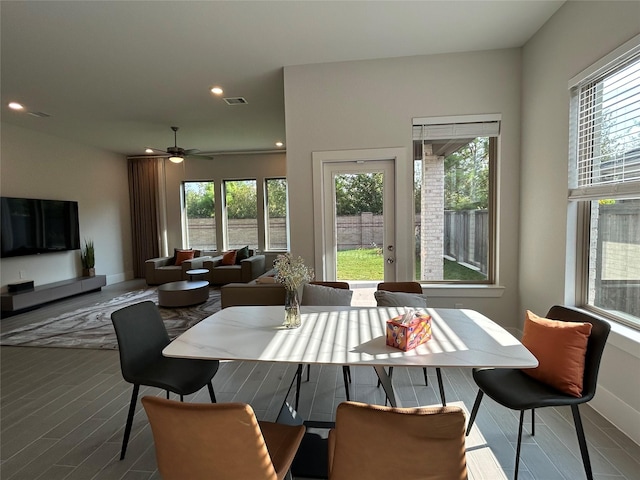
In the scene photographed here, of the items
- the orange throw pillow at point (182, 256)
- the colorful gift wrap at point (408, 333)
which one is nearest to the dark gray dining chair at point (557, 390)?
the colorful gift wrap at point (408, 333)

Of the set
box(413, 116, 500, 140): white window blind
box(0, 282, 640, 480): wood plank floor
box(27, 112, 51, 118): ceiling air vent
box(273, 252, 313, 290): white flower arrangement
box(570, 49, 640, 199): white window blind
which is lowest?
box(0, 282, 640, 480): wood plank floor

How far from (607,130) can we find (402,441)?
2.59m

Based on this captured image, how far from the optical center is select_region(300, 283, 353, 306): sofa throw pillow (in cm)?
269

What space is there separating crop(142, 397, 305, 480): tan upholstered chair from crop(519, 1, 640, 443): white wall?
2.31 meters

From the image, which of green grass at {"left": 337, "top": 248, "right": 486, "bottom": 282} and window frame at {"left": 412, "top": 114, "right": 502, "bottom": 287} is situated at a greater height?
window frame at {"left": 412, "top": 114, "right": 502, "bottom": 287}

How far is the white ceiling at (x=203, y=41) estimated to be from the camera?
261 centimetres

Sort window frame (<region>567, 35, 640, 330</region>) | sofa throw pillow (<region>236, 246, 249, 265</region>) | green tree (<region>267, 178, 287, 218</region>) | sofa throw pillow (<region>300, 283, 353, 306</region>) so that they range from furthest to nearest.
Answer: green tree (<region>267, 178, 287, 218</region>)
sofa throw pillow (<region>236, 246, 249, 265</region>)
sofa throw pillow (<region>300, 283, 353, 306</region>)
window frame (<region>567, 35, 640, 330</region>)

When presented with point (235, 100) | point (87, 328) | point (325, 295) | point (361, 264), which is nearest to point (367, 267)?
point (361, 264)

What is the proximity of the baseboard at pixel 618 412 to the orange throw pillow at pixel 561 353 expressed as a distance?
83 cm

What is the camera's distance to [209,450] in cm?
105

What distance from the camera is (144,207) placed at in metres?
7.96

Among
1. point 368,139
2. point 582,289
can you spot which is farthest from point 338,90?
point 582,289

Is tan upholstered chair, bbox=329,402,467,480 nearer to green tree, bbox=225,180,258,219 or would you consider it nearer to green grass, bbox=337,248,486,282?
green grass, bbox=337,248,486,282

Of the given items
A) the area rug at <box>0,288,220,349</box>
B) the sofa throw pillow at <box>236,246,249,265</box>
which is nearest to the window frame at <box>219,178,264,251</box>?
the sofa throw pillow at <box>236,246,249,265</box>
